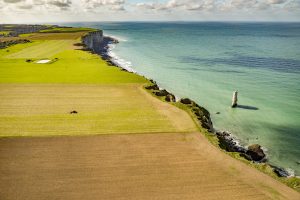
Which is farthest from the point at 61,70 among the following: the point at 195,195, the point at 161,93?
the point at 195,195

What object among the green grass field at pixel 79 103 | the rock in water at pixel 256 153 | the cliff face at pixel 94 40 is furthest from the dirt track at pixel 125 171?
the cliff face at pixel 94 40

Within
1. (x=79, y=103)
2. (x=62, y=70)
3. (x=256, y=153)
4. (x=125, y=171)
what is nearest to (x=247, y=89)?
(x=256, y=153)

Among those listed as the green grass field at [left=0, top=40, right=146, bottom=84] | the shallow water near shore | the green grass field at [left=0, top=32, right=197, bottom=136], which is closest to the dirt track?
the green grass field at [left=0, top=32, right=197, bottom=136]

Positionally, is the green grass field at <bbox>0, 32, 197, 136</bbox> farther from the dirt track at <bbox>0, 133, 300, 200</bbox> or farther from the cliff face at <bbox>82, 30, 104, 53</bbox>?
the cliff face at <bbox>82, 30, 104, 53</bbox>

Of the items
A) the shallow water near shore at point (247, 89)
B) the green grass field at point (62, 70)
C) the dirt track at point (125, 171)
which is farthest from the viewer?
the green grass field at point (62, 70)

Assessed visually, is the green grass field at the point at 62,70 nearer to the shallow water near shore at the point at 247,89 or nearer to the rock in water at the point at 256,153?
the shallow water near shore at the point at 247,89
